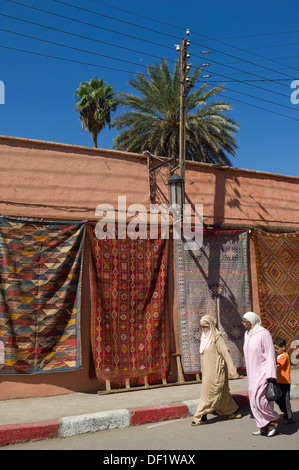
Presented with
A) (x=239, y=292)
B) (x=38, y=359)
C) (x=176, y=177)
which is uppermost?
(x=176, y=177)

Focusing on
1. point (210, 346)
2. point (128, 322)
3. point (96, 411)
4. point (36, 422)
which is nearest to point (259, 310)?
point (128, 322)

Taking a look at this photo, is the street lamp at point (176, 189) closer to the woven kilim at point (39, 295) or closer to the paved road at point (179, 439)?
the woven kilim at point (39, 295)

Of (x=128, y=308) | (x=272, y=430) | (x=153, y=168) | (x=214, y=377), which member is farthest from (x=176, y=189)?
(x=272, y=430)

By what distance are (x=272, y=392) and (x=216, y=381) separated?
82 cm

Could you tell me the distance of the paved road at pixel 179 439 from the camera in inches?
178

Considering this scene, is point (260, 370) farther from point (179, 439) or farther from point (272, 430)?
point (179, 439)

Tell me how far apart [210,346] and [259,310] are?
3399 millimetres

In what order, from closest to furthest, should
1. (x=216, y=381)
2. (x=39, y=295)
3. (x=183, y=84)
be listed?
(x=216, y=381) < (x=39, y=295) < (x=183, y=84)

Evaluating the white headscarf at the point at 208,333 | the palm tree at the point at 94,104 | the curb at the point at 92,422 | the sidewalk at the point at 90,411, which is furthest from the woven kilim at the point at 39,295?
the palm tree at the point at 94,104

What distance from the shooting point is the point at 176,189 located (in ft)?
25.5

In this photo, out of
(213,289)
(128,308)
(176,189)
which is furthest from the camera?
(213,289)
